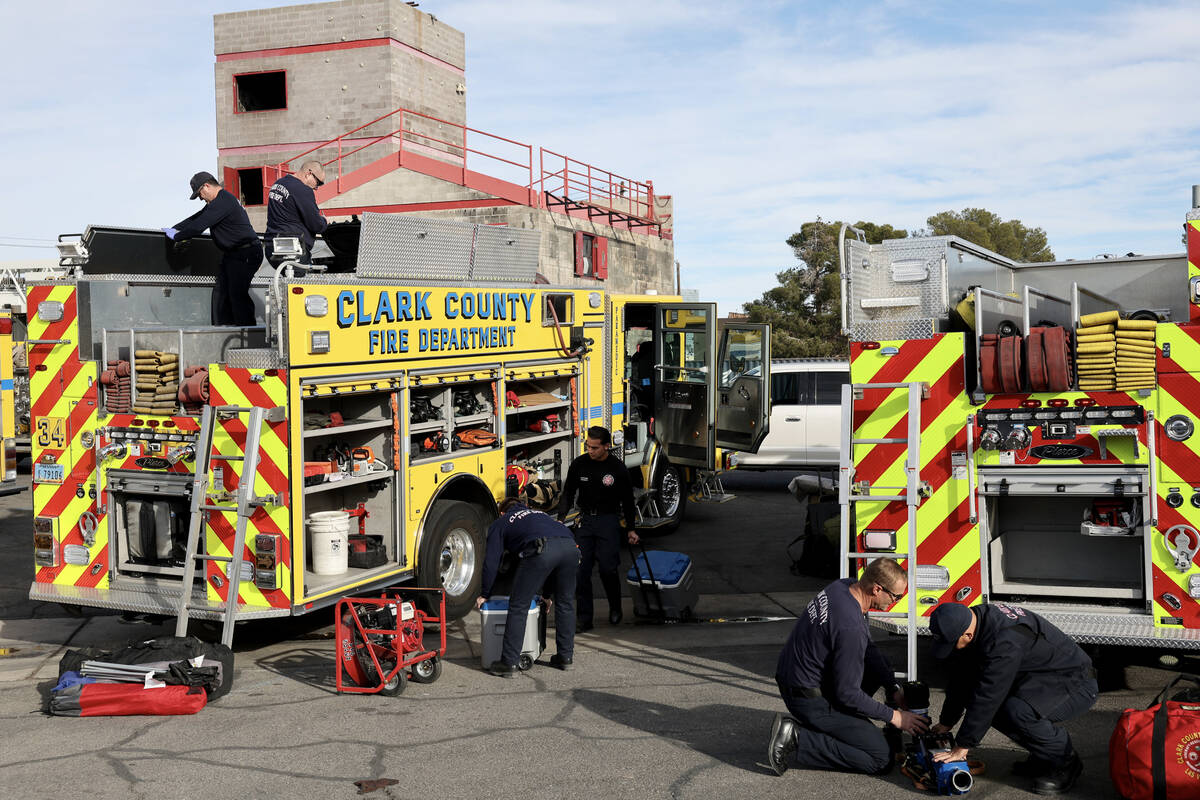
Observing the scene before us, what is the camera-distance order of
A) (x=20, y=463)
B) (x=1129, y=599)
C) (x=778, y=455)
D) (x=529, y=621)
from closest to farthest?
(x=1129, y=599) < (x=529, y=621) < (x=778, y=455) < (x=20, y=463)

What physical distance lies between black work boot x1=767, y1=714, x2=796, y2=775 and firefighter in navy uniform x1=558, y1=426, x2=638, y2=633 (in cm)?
346

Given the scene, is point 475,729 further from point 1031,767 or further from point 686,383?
point 686,383

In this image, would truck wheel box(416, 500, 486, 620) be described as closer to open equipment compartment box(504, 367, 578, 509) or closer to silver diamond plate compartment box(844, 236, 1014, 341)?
open equipment compartment box(504, 367, 578, 509)

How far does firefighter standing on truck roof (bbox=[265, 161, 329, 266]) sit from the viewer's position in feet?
31.1

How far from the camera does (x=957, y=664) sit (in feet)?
19.3

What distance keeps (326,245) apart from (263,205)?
71.3 feet

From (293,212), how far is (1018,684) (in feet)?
21.9

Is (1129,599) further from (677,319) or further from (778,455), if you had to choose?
(778,455)

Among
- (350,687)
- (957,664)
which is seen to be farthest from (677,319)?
(957,664)

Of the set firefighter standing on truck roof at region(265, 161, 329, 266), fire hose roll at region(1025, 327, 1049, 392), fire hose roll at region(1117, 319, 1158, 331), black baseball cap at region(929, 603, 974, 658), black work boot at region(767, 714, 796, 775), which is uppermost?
firefighter standing on truck roof at region(265, 161, 329, 266)

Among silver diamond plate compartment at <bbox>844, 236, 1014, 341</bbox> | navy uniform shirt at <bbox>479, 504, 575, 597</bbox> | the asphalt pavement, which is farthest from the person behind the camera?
navy uniform shirt at <bbox>479, 504, 575, 597</bbox>

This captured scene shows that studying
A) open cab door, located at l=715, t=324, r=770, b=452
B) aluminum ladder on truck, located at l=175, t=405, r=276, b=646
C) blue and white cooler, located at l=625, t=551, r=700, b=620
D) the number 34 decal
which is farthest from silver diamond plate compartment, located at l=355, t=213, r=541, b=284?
open cab door, located at l=715, t=324, r=770, b=452

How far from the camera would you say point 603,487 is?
9344mm

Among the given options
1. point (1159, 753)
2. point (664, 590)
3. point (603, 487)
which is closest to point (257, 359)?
point (603, 487)
